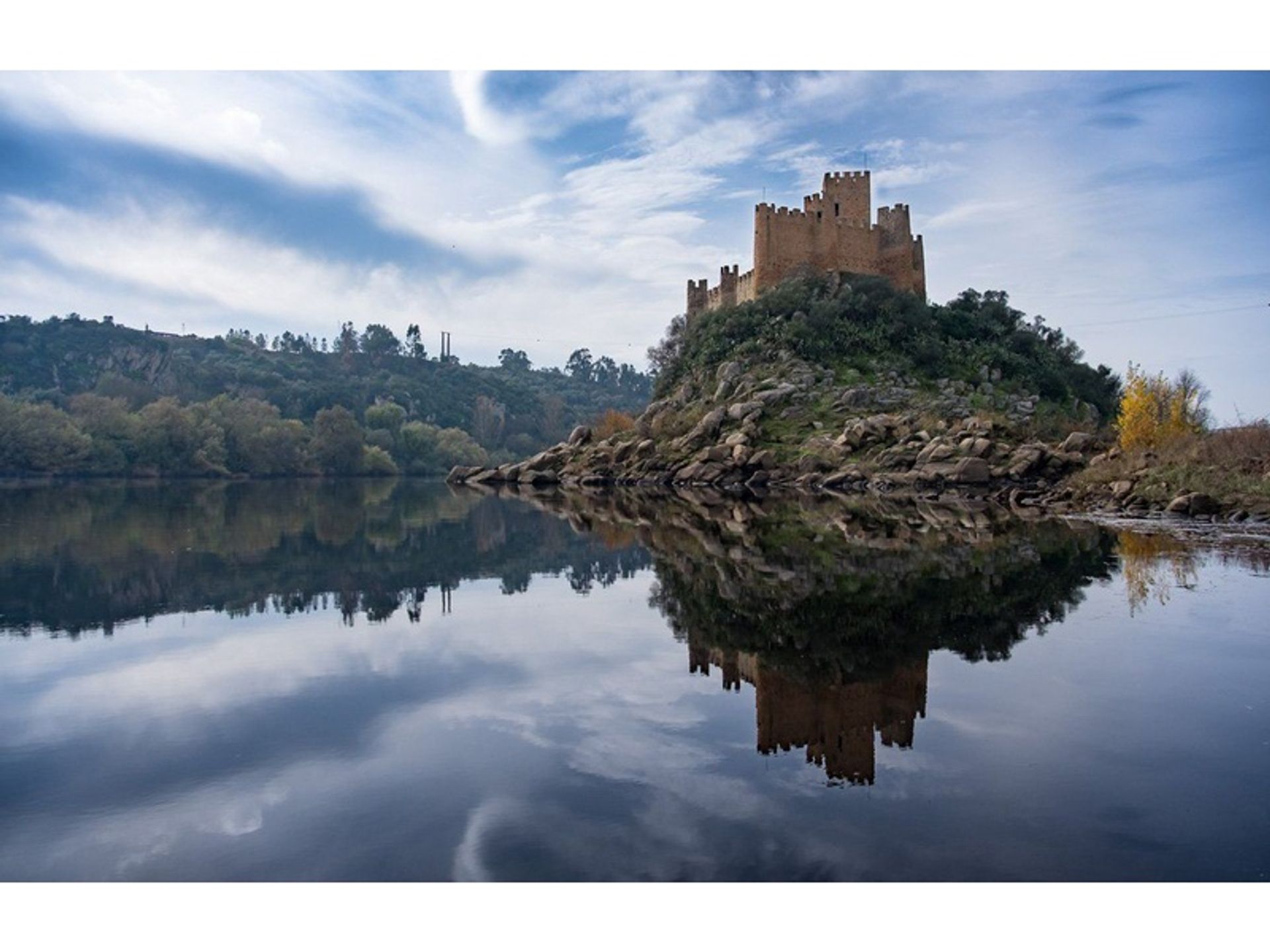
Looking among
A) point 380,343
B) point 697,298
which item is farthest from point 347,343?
point 697,298

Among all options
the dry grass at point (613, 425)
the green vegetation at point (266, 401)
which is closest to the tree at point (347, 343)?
the green vegetation at point (266, 401)

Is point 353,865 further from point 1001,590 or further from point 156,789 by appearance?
point 1001,590

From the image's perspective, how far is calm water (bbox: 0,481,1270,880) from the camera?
14.5 ft

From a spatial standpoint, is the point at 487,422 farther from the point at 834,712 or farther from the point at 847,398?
the point at 834,712

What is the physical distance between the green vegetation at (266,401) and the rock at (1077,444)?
6033 cm

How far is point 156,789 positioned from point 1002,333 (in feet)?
193

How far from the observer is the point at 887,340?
5328 cm

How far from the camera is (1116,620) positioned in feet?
33.5

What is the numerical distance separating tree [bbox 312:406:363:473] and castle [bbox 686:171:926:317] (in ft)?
128

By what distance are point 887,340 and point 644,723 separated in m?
49.8

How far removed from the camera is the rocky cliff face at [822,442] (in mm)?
35406

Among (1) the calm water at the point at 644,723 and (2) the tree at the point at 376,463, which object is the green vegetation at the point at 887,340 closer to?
(2) the tree at the point at 376,463

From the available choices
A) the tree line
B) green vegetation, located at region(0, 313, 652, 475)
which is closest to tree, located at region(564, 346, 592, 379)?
green vegetation, located at region(0, 313, 652, 475)

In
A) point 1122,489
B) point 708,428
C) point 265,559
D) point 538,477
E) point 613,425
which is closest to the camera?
point 265,559
